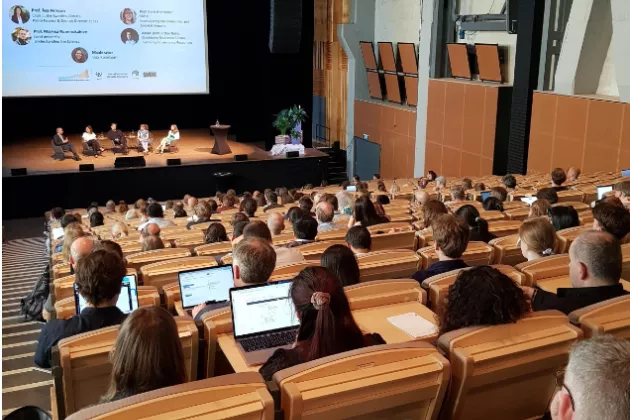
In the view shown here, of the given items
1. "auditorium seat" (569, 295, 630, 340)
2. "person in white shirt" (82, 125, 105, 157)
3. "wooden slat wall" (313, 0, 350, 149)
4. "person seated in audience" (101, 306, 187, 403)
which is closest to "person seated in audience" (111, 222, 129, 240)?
"person seated in audience" (101, 306, 187, 403)

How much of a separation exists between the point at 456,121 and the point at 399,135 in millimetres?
3017

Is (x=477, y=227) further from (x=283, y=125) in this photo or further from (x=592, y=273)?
(x=283, y=125)

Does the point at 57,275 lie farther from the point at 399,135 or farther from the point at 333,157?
the point at 333,157

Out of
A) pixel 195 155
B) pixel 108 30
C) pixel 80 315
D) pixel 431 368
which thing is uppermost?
pixel 108 30

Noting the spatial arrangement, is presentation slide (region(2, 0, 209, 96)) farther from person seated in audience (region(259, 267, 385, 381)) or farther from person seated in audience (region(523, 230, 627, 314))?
person seated in audience (region(523, 230, 627, 314))

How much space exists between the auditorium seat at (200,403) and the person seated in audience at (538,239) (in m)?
2.52

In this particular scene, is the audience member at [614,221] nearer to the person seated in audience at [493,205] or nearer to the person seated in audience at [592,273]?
the person seated in audience at [592,273]

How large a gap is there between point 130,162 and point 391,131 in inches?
339

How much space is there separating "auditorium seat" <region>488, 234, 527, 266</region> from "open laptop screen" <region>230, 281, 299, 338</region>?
6.55 ft

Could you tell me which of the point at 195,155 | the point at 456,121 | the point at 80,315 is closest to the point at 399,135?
the point at 456,121

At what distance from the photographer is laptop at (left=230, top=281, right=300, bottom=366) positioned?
119 inches

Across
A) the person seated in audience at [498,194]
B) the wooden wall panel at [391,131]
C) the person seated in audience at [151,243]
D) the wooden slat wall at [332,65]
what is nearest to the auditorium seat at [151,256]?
the person seated in audience at [151,243]

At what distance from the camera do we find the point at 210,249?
5.57 m

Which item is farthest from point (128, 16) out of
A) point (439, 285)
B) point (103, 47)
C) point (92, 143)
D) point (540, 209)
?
point (439, 285)
